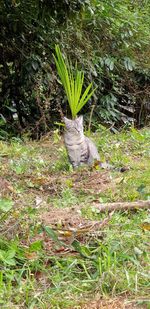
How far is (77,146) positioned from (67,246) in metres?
2.13

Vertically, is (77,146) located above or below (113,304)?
below

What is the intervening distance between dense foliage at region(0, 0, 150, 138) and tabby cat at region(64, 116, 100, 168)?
6.08 feet

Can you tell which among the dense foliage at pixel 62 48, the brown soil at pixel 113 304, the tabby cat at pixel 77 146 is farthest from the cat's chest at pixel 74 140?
the brown soil at pixel 113 304

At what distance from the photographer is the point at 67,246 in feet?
8.29

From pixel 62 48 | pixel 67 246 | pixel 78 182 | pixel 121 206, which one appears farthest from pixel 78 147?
pixel 62 48

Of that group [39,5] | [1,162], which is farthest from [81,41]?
[1,162]

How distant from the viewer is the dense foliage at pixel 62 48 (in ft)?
21.6

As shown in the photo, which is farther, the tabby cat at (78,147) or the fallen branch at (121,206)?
the tabby cat at (78,147)

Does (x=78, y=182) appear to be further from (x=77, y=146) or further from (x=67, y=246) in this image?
(x=67, y=246)

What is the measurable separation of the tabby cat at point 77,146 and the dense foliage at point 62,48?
6.08 ft

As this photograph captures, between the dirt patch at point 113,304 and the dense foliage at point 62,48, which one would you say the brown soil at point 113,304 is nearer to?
the dirt patch at point 113,304

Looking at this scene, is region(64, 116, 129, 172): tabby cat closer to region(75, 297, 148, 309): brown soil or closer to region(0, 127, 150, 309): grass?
region(0, 127, 150, 309): grass

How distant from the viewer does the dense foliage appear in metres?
6.59

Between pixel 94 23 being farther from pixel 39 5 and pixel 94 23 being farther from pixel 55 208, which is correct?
pixel 55 208
